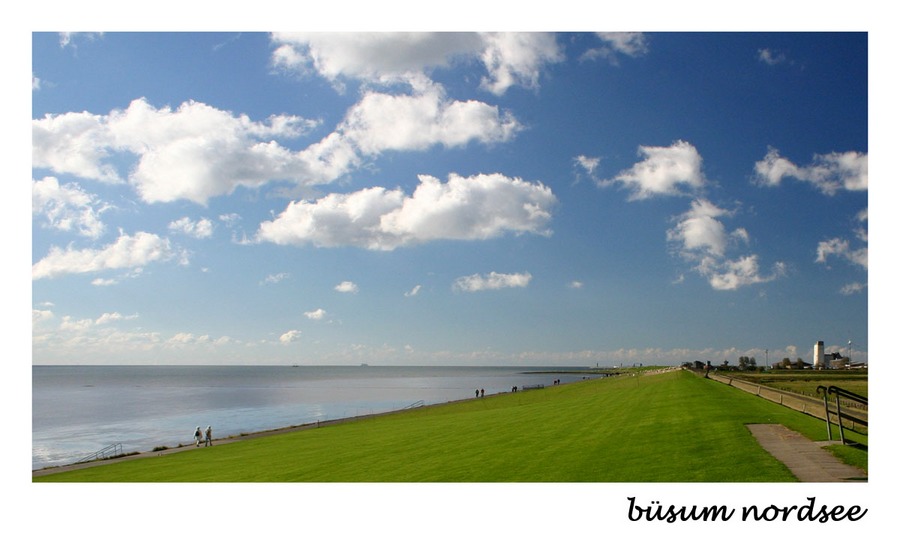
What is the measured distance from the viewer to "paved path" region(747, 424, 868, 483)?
35.9 feet

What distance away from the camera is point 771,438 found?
14430 millimetres

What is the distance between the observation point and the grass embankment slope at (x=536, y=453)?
12.9 m

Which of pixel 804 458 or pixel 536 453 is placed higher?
pixel 804 458

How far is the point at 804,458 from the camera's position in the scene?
12.1m

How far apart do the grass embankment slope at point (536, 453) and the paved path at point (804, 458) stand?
0.34m

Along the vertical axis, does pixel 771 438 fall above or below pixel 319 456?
above

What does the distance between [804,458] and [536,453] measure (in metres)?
6.80

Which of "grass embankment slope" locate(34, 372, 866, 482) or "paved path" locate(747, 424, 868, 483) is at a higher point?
"paved path" locate(747, 424, 868, 483)

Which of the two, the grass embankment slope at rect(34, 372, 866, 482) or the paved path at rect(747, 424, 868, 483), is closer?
the paved path at rect(747, 424, 868, 483)

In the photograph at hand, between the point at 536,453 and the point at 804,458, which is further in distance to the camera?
the point at 536,453

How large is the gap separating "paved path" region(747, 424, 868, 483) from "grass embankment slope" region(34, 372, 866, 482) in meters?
0.34
